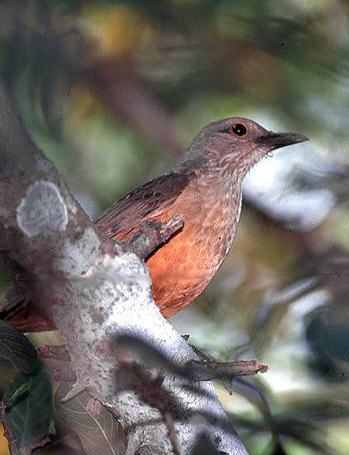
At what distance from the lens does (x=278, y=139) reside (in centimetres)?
500

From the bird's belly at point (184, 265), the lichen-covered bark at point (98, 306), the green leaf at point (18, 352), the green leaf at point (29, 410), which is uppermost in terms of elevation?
the bird's belly at point (184, 265)

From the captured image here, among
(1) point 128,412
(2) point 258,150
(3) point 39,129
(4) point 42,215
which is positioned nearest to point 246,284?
(2) point 258,150

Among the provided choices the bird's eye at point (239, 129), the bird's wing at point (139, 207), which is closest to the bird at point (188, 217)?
the bird's wing at point (139, 207)

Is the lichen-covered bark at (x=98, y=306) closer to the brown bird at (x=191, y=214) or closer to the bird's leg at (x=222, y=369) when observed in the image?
the bird's leg at (x=222, y=369)

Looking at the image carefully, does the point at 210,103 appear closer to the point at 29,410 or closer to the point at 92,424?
the point at 92,424

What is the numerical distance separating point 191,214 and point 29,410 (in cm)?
179

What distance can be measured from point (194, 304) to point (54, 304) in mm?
2282

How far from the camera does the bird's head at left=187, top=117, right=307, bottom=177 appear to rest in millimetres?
4996

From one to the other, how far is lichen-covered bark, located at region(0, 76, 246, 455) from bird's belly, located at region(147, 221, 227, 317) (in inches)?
43.0

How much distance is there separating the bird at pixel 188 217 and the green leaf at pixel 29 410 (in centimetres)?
96

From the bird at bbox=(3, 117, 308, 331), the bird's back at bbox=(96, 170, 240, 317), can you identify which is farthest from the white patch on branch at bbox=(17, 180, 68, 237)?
the bird's back at bbox=(96, 170, 240, 317)

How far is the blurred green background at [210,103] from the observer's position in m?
4.34

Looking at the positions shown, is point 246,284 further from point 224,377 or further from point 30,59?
point 224,377

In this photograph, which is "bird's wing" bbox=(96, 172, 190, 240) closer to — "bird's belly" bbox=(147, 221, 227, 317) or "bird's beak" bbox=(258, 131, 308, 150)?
"bird's belly" bbox=(147, 221, 227, 317)
